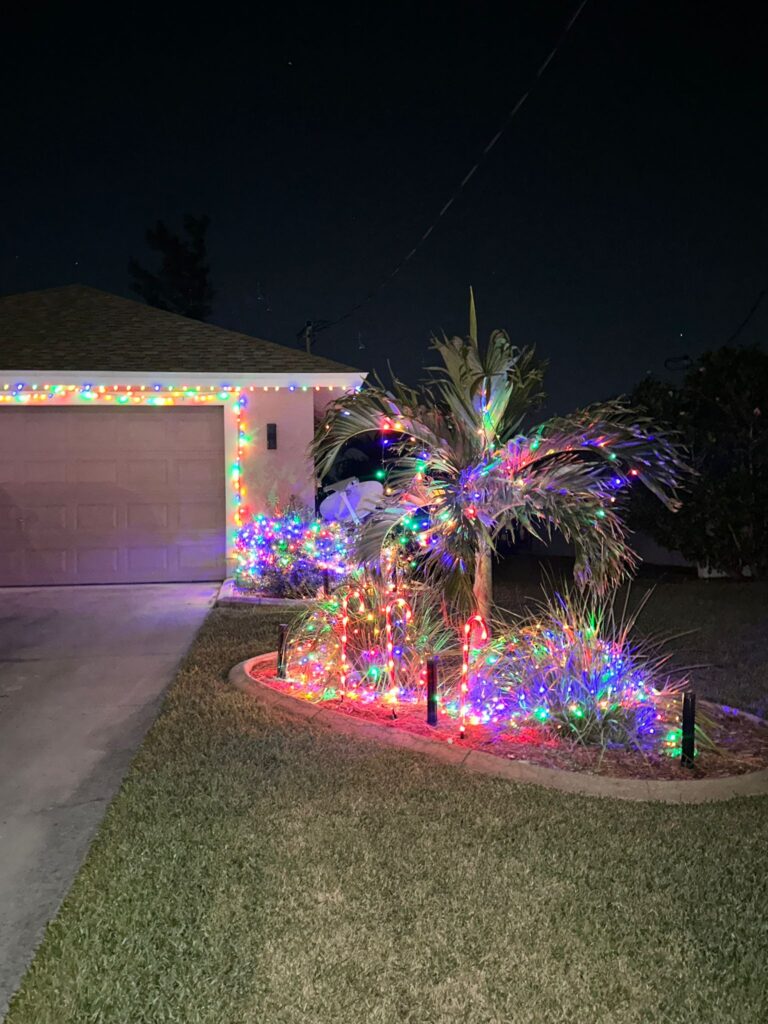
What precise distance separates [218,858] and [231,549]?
27.8ft

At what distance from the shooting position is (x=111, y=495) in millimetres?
11828

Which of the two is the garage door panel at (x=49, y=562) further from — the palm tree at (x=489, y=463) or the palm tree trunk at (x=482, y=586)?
the palm tree trunk at (x=482, y=586)

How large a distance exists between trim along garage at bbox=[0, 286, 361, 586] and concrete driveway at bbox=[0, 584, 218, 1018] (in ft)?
2.41

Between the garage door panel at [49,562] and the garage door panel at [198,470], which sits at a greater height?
the garage door panel at [198,470]

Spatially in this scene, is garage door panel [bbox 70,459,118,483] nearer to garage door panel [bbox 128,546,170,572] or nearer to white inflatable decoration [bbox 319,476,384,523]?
garage door panel [bbox 128,546,170,572]

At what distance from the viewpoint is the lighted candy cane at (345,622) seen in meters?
6.04

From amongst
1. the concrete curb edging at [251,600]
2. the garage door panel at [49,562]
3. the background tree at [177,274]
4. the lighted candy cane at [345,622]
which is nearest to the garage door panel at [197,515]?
the garage door panel at [49,562]

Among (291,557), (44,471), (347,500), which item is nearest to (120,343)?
(44,471)

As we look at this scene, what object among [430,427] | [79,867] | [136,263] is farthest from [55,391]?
[136,263]

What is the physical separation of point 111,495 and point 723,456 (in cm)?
963

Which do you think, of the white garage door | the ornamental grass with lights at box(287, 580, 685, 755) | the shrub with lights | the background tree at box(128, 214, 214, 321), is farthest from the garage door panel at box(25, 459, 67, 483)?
the background tree at box(128, 214, 214, 321)

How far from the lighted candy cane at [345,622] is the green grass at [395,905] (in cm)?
122

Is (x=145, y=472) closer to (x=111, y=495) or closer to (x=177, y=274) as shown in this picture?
(x=111, y=495)

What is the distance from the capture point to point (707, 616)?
33.7ft
